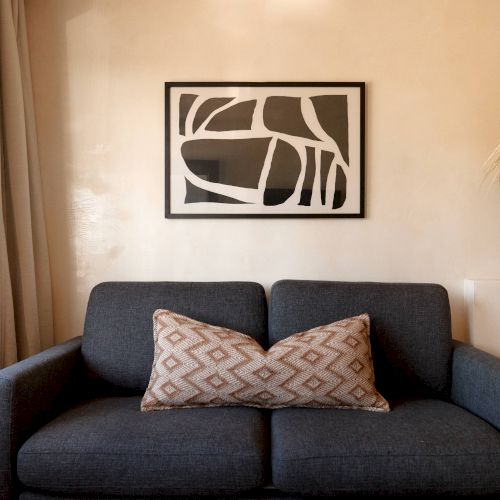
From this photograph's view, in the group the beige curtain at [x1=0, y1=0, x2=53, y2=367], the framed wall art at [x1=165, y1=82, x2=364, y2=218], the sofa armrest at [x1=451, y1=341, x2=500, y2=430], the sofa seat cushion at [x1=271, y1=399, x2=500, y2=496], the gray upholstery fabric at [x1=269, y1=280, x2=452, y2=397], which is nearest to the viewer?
the sofa seat cushion at [x1=271, y1=399, x2=500, y2=496]

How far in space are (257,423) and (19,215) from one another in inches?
56.4

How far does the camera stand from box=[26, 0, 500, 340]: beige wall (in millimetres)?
2227

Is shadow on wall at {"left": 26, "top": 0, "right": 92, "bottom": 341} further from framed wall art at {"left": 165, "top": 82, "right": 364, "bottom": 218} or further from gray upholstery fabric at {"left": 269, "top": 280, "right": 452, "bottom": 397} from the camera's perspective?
gray upholstery fabric at {"left": 269, "top": 280, "right": 452, "bottom": 397}

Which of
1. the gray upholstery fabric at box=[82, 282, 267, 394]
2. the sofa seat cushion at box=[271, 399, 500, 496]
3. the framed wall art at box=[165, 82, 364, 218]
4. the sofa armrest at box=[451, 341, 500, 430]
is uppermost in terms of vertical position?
the framed wall art at box=[165, 82, 364, 218]

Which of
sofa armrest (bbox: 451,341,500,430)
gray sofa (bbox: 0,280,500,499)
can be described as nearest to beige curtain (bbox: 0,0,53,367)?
gray sofa (bbox: 0,280,500,499)

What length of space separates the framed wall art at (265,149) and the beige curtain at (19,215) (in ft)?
2.12

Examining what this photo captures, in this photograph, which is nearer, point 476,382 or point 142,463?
point 142,463

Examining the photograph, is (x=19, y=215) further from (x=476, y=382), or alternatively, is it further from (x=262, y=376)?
(x=476, y=382)

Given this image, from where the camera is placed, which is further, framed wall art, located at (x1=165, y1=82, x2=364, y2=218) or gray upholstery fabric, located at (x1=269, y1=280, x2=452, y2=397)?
framed wall art, located at (x1=165, y1=82, x2=364, y2=218)

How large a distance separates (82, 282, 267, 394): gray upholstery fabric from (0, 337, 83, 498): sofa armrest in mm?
139

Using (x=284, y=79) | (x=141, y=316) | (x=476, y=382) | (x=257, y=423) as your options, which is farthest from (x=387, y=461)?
(x=284, y=79)

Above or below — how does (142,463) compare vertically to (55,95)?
below

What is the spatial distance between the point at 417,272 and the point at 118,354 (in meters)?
1.46

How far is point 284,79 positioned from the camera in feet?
7.33
